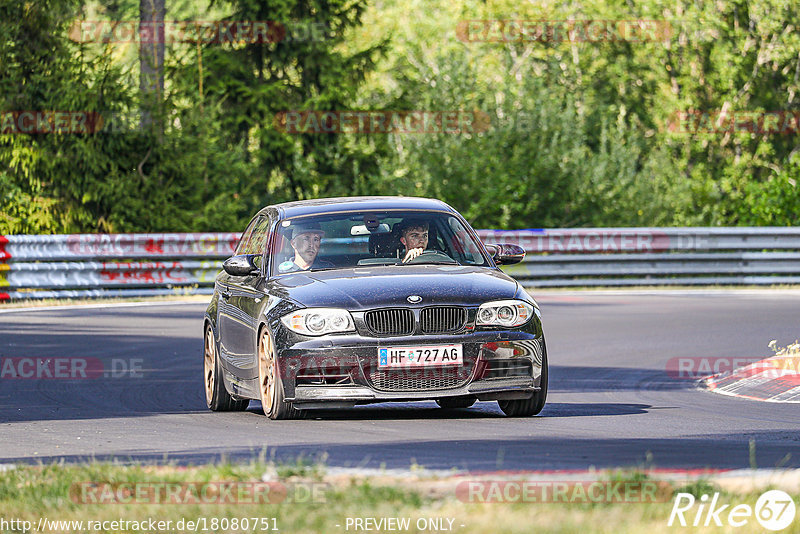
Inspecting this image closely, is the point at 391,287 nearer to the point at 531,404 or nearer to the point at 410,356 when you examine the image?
the point at 410,356

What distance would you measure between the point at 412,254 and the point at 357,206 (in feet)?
2.25

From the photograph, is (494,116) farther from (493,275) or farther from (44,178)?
(493,275)

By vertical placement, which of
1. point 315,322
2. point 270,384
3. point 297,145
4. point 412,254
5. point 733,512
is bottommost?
point 297,145

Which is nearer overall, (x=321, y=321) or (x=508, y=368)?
(x=321, y=321)

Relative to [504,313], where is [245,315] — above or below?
below

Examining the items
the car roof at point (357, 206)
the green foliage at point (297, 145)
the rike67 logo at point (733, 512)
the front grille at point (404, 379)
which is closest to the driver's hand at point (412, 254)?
the car roof at point (357, 206)

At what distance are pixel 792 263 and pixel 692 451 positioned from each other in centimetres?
2145

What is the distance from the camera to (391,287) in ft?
34.8

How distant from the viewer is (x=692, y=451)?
8680 mm

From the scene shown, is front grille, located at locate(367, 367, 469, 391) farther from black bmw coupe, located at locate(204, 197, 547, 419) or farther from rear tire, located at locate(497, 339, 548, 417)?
rear tire, located at locate(497, 339, 548, 417)

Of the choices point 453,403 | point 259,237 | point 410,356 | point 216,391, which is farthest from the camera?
point 259,237

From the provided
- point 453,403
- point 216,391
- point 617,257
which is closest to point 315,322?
point 453,403

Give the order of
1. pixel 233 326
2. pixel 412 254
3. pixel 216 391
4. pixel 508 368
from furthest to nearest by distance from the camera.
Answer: pixel 216 391
pixel 233 326
pixel 412 254
pixel 508 368

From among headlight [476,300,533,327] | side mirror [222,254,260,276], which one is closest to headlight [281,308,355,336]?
headlight [476,300,533,327]
